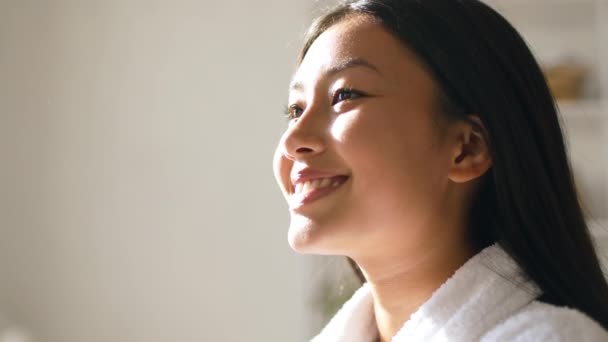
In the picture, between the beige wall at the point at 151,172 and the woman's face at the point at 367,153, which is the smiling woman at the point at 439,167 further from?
the beige wall at the point at 151,172

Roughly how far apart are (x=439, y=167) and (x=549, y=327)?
239 mm

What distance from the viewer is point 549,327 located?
2.80ft

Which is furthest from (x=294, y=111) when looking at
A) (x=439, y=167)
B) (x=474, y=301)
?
(x=474, y=301)

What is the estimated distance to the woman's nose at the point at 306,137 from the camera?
3.11 feet

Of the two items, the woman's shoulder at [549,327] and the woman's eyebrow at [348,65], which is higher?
the woman's eyebrow at [348,65]

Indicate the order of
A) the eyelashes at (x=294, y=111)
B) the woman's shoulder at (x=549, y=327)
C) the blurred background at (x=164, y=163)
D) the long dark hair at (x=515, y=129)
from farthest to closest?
the blurred background at (x=164, y=163)
the eyelashes at (x=294, y=111)
the long dark hair at (x=515, y=129)
the woman's shoulder at (x=549, y=327)

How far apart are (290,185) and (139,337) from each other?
180 centimetres

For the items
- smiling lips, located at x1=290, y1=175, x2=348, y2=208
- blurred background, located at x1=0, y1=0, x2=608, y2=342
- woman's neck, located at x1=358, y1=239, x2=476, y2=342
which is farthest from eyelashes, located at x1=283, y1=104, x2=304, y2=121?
blurred background, located at x1=0, y1=0, x2=608, y2=342

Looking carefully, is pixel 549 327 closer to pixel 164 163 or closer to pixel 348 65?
pixel 348 65

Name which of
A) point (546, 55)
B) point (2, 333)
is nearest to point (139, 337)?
point (2, 333)

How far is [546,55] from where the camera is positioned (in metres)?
2.73

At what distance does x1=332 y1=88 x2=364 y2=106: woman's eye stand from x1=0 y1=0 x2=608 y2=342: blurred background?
1.67 m

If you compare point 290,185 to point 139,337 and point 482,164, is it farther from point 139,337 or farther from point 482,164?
point 139,337

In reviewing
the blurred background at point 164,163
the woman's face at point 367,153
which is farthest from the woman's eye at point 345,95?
the blurred background at point 164,163
